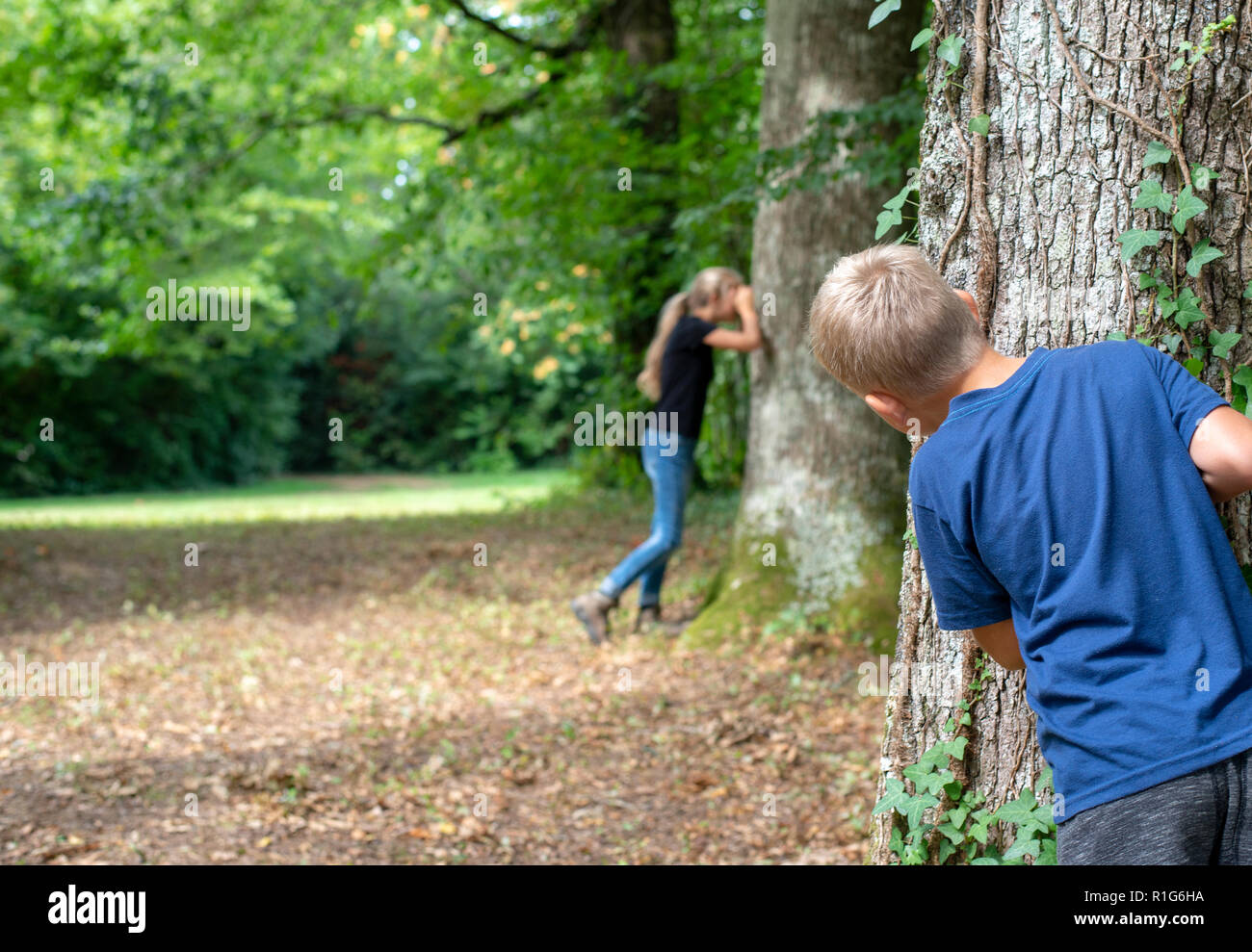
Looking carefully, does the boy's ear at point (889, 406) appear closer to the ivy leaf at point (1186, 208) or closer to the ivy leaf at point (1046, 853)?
the ivy leaf at point (1186, 208)

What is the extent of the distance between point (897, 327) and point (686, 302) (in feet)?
15.7

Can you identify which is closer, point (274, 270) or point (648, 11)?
point (648, 11)

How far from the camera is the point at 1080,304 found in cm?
237

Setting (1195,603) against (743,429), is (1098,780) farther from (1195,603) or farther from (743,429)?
(743,429)

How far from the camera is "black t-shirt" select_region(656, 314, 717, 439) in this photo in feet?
21.1

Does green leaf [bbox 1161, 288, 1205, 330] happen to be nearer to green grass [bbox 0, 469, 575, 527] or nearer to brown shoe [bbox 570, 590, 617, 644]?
brown shoe [bbox 570, 590, 617, 644]

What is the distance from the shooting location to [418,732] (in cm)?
507

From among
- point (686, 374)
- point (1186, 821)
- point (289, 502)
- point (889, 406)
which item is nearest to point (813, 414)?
point (686, 374)

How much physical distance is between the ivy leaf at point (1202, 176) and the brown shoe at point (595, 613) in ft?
15.3

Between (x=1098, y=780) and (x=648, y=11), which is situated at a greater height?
(x=648, y=11)

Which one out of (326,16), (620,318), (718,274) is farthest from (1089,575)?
(326,16)

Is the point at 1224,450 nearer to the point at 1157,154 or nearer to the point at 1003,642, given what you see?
the point at 1003,642
